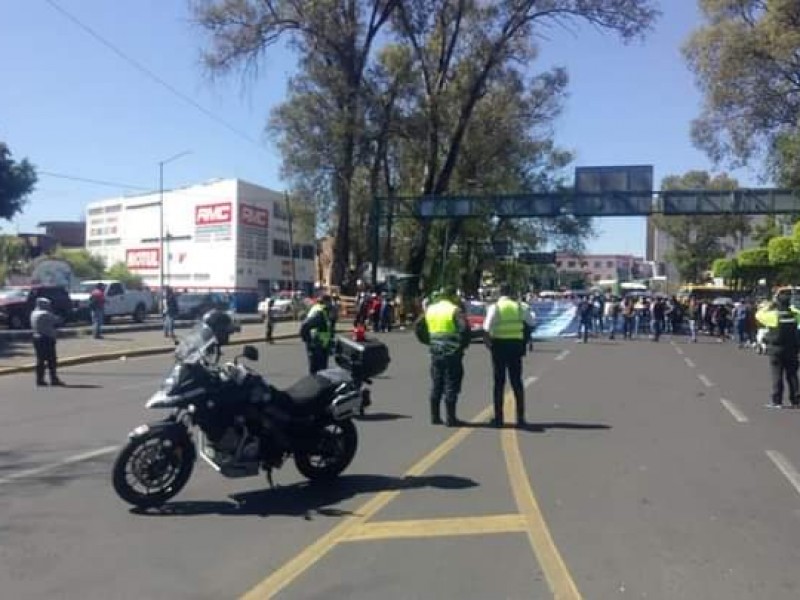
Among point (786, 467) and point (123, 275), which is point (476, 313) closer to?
point (786, 467)

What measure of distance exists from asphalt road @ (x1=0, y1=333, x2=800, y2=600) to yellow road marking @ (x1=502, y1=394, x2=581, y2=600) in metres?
0.02

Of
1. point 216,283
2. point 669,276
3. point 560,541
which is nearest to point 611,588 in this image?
point 560,541

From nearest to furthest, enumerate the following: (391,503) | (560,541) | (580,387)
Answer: (560,541) → (391,503) → (580,387)

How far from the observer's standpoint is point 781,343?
49.4ft

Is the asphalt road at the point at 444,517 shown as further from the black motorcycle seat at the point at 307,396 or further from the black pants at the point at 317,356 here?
the black pants at the point at 317,356

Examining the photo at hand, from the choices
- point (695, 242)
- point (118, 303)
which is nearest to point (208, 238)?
point (118, 303)

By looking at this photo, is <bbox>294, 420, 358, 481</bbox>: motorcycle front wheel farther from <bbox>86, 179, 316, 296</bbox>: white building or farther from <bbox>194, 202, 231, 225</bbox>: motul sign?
<bbox>194, 202, 231, 225</bbox>: motul sign

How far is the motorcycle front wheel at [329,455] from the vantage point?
28.8 feet

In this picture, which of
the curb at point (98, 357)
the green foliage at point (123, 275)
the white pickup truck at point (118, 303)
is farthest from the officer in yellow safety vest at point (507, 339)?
the green foliage at point (123, 275)

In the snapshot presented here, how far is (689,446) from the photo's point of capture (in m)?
11.1

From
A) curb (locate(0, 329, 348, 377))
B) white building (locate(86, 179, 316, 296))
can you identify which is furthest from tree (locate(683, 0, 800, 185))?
white building (locate(86, 179, 316, 296))

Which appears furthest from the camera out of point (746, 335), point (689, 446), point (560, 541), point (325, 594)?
point (746, 335)

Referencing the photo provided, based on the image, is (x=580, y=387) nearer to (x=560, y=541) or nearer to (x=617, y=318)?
(x=560, y=541)

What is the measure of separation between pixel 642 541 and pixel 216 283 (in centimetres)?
8743
